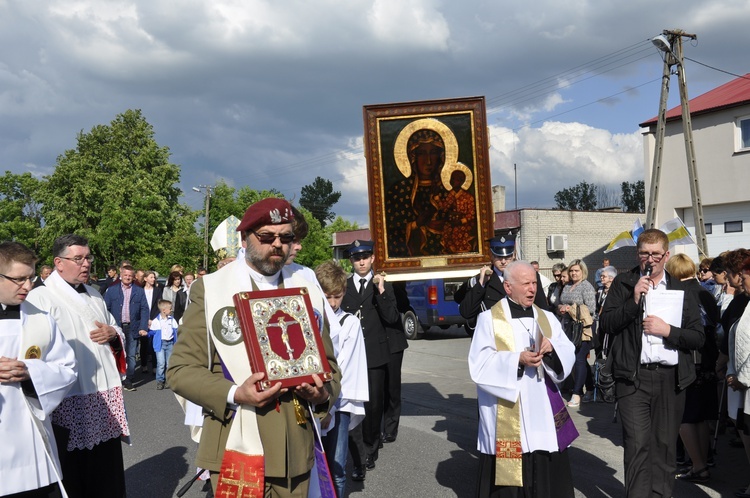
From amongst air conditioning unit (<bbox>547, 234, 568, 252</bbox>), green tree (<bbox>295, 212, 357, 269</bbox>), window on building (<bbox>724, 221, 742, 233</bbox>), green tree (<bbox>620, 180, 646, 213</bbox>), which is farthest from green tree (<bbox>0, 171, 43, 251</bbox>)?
green tree (<bbox>620, 180, 646, 213</bbox>)

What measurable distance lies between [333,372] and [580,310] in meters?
7.54

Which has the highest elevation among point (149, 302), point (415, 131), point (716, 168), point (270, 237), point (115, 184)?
point (115, 184)

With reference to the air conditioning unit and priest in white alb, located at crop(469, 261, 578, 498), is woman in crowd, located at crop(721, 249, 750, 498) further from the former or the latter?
the air conditioning unit

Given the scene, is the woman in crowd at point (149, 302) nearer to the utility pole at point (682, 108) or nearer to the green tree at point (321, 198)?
the utility pole at point (682, 108)

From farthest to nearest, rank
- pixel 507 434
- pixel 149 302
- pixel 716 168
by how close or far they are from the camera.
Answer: pixel 716 168
pixel 149 302
pixel 507 434

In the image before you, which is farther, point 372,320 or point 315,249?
point 315,249

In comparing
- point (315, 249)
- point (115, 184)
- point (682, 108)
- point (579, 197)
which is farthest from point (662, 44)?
point (579, 197)

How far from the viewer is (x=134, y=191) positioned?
4731 centimetres

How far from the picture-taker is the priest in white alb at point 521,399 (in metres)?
4.90

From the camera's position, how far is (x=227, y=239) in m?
7.62

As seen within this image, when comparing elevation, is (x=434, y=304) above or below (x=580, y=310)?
below

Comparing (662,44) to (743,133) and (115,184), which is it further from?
(115,184)

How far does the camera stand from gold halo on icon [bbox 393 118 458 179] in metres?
7.44

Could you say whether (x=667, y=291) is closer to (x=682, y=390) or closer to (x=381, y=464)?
(x=682, y=390)
